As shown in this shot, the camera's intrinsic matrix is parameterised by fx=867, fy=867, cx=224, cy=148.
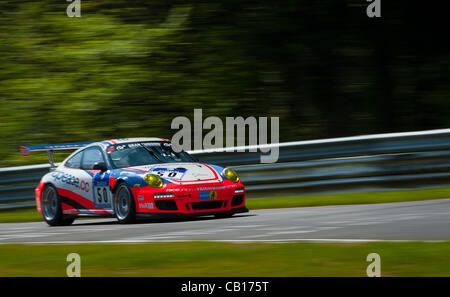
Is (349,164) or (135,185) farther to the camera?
(349,164)

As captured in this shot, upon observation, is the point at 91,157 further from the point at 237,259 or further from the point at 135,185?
the point at 237,259

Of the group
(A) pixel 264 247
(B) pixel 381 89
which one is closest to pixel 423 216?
(A) pixel 264 247

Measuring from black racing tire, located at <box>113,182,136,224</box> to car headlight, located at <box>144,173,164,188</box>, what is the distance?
320mm

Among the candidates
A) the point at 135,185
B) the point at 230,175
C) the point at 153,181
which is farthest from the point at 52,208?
the point at 230,175

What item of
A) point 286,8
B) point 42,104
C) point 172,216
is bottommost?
point 172,216

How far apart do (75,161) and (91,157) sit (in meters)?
0.46

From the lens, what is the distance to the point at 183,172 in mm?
11383

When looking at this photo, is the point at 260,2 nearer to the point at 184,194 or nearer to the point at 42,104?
the point at 42,104

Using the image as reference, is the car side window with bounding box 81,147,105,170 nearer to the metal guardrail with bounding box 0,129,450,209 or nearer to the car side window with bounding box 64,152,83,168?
the car side window with bounding box 64,152,83,168

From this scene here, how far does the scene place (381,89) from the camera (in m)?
16.5

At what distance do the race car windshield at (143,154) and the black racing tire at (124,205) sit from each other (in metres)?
0.50

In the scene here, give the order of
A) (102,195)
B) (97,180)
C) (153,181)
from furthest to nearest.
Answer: (97,180), (102,195), (153,181)

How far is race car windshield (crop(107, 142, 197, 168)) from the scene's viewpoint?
12.1 m
